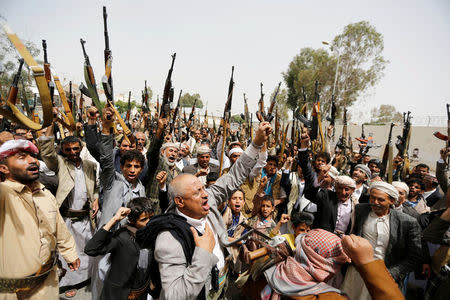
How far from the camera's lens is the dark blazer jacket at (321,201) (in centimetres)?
303

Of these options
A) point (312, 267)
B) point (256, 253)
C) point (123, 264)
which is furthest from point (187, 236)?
point (312, 267)

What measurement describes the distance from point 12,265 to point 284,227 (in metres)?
3.32

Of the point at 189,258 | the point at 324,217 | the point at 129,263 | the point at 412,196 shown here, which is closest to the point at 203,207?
the point at 189,258

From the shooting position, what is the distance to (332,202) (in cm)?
310

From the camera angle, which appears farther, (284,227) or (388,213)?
(284,227)

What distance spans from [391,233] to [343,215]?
59 cm

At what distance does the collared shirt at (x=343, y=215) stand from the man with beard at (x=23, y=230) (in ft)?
9.93

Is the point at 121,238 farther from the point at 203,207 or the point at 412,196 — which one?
the point at 412,196

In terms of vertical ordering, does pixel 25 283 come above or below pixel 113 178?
below

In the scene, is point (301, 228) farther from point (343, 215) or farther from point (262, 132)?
point (262, 132)

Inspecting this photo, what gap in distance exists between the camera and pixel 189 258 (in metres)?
1.66

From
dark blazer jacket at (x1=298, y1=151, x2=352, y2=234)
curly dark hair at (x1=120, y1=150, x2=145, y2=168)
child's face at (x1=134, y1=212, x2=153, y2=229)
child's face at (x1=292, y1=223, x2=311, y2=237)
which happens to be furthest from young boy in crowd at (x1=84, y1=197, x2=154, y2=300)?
dark blazer jacket at (x1=298, y1=151, x2=352, y2=234)

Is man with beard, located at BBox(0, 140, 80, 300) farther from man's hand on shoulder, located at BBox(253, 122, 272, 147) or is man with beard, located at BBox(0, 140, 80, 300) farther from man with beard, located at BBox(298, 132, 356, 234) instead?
man with beard, located at BBox(298, 132, 356, 234)

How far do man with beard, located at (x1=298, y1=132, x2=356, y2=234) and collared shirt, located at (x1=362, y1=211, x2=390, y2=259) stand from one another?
271 millimetres
